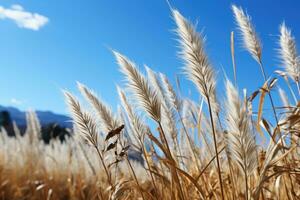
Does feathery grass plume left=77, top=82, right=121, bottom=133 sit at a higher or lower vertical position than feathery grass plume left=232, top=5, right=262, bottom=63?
lower

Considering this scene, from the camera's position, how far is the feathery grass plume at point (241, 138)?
129 centimetres

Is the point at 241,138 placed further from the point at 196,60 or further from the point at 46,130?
the point at 46,130

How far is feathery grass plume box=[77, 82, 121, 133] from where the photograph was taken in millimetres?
1766

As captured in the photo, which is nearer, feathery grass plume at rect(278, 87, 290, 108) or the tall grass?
the tall grass

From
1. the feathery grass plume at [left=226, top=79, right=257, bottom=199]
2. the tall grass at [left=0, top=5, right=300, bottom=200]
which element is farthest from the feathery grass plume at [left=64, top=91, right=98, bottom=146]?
the feathery grass plume at [left=226, top=79, right=257, bottom=199]

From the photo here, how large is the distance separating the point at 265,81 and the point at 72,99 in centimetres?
86

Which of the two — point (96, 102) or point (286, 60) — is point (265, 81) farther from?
point (96, 102)

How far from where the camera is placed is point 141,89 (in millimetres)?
1600

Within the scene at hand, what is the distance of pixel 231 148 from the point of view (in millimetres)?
1333

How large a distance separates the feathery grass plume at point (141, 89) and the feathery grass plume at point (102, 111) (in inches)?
6.9

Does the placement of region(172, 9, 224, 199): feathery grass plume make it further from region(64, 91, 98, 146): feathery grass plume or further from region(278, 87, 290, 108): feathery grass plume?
region(278, 87, 290, 108): feathery grass plume

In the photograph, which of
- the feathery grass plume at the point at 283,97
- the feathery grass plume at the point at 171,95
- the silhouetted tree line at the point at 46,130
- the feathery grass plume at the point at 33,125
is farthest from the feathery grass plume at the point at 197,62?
the silhouetted tree line at the point at 46,130

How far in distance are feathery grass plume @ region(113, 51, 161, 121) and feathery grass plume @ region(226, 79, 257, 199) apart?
324 millimetres

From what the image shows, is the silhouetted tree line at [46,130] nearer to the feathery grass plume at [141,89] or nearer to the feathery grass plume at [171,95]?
the feathery grass plume at [171,95]
